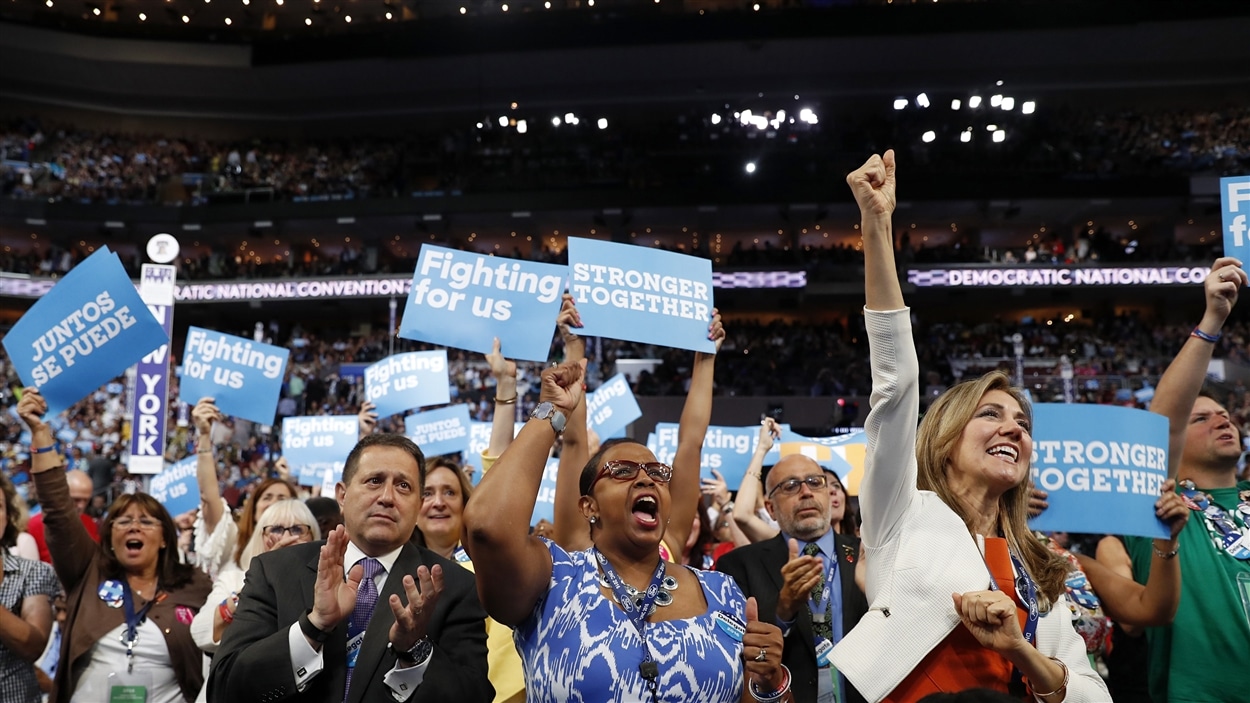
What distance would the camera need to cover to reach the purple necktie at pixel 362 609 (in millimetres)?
Result: 2295

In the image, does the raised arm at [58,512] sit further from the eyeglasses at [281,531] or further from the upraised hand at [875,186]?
the upraised hand at [875,186]

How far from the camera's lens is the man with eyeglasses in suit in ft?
7.09

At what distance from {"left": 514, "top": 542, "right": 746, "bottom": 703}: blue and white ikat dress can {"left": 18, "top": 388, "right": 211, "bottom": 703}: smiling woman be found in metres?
2.18

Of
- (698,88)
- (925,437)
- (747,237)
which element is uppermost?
(698,88)

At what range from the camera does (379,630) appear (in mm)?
2285

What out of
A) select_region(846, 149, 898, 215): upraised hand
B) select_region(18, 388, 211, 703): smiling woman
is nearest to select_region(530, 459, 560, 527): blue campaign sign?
select_region(18, 388, 211, 703): smiling woman

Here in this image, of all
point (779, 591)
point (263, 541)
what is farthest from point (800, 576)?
point (263, 541)

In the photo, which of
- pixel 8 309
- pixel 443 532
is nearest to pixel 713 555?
pixel 443 532

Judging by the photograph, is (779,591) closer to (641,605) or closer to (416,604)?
(641,605)

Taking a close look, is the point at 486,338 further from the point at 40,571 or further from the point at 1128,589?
the point at 1128,589

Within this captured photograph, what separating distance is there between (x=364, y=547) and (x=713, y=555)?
9.38 feet

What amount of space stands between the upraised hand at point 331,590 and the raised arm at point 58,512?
1.79 metres

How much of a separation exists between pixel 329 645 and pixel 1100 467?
2475 mm

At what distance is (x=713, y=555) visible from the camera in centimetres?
498
